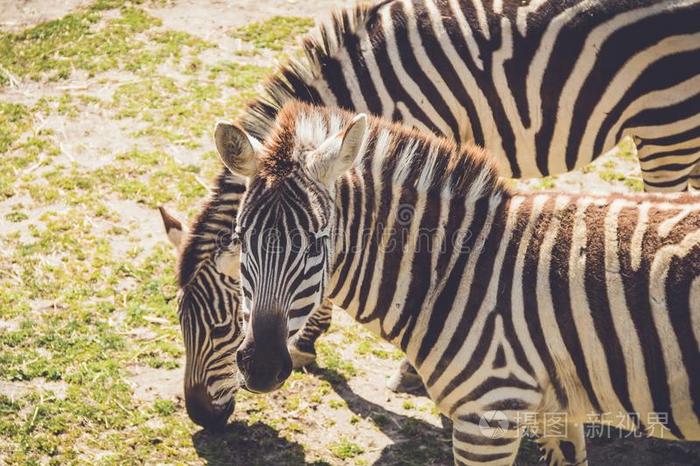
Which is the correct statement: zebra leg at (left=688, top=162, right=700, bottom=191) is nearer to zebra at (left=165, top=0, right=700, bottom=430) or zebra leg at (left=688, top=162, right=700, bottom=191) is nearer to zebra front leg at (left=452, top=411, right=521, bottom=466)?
zebra at (left=165, top=0, right=700, bottom=430)

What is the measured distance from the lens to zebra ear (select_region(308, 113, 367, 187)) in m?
5.12

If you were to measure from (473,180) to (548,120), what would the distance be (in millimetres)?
2798

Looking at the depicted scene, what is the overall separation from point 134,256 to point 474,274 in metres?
5.16

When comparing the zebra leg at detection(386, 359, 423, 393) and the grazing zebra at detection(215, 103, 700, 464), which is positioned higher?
the grazing zebra at detection(215, 103, 700, 464)

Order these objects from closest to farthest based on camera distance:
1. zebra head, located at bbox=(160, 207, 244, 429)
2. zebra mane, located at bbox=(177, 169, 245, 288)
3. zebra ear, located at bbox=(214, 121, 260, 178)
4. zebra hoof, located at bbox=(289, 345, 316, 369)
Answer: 1. zebra ear, located at bbox=(214, 121, 260, 178)
2. zebra mane, located at bbox=(177, 169, 245, 288)
3. zebra head, located at bbox=(160, 207, 244, 429)
4. zebra hoof, located at bbox=(289, 345, 316, 369)

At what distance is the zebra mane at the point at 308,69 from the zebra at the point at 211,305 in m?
0.63

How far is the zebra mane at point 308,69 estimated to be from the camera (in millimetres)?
6719

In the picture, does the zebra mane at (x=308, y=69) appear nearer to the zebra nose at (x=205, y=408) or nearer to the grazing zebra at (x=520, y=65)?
the grazing zebra at (x=520, y=65)

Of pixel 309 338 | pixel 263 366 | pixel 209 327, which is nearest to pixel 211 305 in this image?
pixel 209 327

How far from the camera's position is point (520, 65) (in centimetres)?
787

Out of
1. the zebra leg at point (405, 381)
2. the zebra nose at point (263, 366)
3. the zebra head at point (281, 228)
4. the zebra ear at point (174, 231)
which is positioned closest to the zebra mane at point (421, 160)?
the zebra head at point (281, 228)

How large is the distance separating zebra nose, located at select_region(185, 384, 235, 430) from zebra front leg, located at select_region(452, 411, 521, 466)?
237cm

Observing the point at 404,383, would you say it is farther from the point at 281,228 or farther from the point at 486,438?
the point at 281,228

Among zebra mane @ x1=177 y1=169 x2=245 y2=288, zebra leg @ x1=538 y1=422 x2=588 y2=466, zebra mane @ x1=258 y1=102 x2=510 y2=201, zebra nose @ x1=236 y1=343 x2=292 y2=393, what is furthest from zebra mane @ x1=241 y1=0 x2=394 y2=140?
zebra leg @ x1=538 y1=422 x2=588 y2=466
